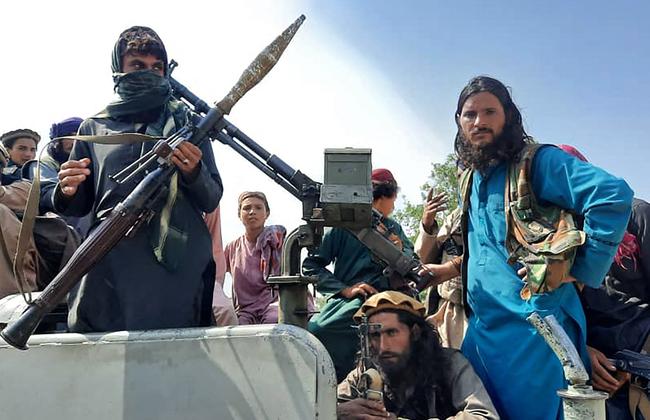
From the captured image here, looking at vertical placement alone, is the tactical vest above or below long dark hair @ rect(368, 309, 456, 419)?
above

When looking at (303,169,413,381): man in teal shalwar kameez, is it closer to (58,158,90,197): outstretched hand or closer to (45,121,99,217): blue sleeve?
(45,121,99,217): blue sleeve

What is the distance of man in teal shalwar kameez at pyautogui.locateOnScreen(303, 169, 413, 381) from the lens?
3113 millimetres

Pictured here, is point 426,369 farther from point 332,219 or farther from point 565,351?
point 565,351

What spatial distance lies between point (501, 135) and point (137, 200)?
4.84 ft

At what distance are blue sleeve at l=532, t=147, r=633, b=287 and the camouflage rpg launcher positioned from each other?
1.19 metres

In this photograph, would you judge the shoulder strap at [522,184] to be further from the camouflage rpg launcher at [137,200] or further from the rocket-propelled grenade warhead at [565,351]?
the camouflage rpg launcher at [137,200]

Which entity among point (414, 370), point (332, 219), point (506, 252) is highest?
point (332, 219)

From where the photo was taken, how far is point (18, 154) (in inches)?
164

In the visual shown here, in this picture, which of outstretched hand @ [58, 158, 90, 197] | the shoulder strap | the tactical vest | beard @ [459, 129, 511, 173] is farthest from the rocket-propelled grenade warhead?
outstretched hand @ [58, 158, 90, 197]

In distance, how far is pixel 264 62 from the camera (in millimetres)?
2213

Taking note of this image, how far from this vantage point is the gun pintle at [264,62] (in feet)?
7.27

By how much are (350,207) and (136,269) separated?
86 centimetres

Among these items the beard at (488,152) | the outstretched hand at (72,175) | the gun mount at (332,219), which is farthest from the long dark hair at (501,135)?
the outstretched hand at (72,175)

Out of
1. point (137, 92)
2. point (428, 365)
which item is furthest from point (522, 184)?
point (137, 92)
